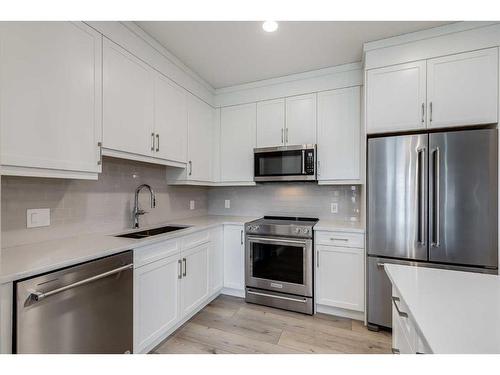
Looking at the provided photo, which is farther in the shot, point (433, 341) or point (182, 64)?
point (182, 64)

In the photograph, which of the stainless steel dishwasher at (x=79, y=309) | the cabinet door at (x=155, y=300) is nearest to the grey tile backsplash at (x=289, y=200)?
the cabinet door at (x=155, y=300)

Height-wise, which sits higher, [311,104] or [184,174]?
[311,104]

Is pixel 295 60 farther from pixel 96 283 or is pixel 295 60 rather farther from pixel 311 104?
pixel 96 283

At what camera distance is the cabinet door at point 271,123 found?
9.54 ft

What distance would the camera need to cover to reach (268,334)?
2.12 meters

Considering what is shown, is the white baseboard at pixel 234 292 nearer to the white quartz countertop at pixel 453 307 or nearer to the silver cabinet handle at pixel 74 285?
the silver cabinet handle at pixel 74 285

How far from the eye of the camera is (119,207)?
87.8 inches

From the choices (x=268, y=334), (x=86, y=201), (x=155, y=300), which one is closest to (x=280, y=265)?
(x=268, y=334)

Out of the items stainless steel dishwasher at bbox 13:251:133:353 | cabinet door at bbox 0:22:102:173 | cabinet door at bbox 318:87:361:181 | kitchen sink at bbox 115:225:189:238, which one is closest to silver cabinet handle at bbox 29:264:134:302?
stainless steel dishwasher at bbox 13:251:133:353
